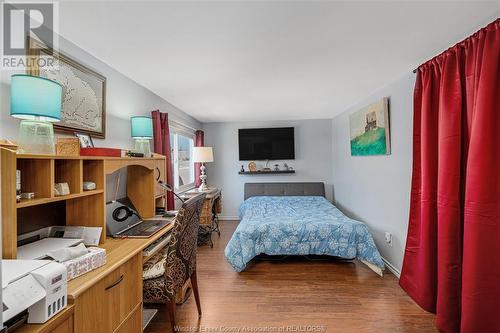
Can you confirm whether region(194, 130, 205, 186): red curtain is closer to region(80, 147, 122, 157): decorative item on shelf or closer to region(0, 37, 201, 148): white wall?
region(0, 37, 201, 148): white wall

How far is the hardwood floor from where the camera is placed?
189 cm

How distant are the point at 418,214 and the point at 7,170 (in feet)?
9.45

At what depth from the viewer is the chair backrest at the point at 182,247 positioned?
165cm

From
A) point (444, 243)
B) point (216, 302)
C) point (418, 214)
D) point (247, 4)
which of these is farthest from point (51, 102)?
point (418, 214)

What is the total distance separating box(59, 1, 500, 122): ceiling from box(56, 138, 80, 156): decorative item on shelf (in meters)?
0.77

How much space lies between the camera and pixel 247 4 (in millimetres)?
1373

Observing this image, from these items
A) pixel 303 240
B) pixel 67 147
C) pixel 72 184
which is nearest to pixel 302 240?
pixel 303 240

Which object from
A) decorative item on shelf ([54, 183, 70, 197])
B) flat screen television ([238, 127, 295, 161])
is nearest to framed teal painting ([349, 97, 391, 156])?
flat screen television ([238, 127, 295, 161])

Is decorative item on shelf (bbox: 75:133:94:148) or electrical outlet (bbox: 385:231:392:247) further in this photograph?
electrical outlet (bbox: 385:231:392:247)

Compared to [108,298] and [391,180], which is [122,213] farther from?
[391,180]

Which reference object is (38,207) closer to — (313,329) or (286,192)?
(313,329)

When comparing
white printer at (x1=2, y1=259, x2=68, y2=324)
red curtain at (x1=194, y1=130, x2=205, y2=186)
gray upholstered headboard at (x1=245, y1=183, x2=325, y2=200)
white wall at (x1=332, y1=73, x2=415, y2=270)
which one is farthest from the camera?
gray upholstered headboard at (x1=245, y1=183, x2=325, y2=200)

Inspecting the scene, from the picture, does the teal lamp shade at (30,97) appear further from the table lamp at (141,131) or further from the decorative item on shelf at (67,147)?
the table lamp at (141,131)

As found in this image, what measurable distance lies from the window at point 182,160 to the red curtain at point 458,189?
3213 mm
